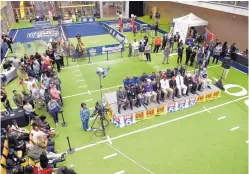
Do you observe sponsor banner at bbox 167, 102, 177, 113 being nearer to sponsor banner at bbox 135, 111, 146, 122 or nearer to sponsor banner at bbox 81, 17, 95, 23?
sponsor banner at bbox 135, 111, 146, 122

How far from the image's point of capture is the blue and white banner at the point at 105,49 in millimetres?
17298

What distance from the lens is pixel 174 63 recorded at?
16.3 m

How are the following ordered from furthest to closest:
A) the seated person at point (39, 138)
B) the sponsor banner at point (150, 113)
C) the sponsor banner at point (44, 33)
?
1. the sponsor banner at point (44, 33)
2. the sponsor banner at point (150, 113)
3. the seated person at point (39, 138)

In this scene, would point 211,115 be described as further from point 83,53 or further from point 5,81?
point 5,81

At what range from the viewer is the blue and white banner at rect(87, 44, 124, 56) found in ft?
56.8

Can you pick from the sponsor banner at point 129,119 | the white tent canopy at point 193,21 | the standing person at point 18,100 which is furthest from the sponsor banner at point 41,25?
the sponsor banner at point 129,119

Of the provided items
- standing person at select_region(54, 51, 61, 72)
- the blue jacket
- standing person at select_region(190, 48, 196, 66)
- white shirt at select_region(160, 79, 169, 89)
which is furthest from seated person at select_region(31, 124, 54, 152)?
standing person at select_region(190, 48, 196, 66)

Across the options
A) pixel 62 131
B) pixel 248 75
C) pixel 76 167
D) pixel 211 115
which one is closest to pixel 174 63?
pixel 248 75

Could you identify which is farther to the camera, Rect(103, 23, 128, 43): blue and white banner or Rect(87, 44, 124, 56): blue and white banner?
Rect(103, 23, 128, 43): blue and white banner

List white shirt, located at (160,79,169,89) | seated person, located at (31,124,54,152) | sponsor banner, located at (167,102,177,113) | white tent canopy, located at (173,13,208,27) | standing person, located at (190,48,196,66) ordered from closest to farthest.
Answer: seated person, located at (31,124,54,152) < sponsor banner, located at (167,102,177,113) < white shirt, located at (160,79,169,89) < standing person, located at (190,48,196,66) < white tent canopy, located at (173,13,208,27)

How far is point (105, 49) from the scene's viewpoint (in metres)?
17.7

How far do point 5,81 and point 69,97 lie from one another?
4.85m

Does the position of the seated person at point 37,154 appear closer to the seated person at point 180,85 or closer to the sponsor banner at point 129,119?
the sponsor banner at point 129,119

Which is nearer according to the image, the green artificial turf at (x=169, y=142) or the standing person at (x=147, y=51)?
the green artificial turf at (x=169, y=142)
